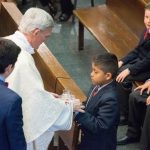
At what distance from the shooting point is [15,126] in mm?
2479

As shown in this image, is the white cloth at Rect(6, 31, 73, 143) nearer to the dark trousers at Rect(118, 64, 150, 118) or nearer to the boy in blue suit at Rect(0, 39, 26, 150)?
the boy in blue suit at Rect(0, 39, 26, 150)

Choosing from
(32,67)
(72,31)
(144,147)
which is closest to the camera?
(32,67)

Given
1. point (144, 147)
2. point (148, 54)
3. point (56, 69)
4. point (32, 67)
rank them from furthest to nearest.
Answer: point (148, 54) < point (144, 147) < point (56, 69) < point (32, 67)

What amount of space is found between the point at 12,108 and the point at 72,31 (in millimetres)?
3791

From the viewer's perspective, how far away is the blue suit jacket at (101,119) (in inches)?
117

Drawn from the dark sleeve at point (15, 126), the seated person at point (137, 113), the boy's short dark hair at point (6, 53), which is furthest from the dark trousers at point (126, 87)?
the boy's short dark hair at point (6, 53)

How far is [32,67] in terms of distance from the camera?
290 centimetres

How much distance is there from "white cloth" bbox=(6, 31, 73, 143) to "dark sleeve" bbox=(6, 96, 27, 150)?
1.01ft

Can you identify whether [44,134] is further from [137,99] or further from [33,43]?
[137,99]

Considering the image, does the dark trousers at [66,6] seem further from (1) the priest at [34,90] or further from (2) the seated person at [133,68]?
(1) the priest at [34,90]

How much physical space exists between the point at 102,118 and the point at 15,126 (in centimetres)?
71

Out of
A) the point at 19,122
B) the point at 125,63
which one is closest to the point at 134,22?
the point at 125,63

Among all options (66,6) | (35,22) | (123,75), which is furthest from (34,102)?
(66,6)

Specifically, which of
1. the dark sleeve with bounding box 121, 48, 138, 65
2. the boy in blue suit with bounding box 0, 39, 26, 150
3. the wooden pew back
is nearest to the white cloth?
the boy in blue suit with bounding box 0, 39, 26, 150
